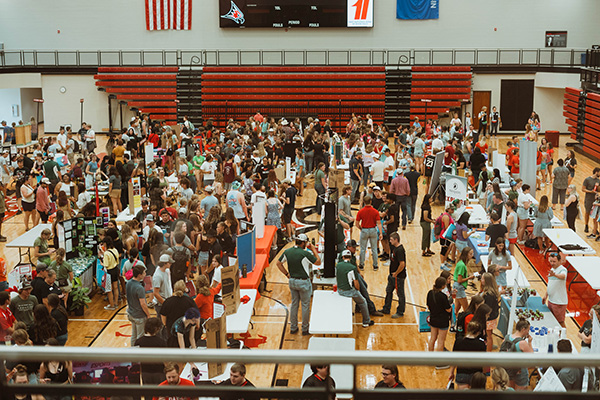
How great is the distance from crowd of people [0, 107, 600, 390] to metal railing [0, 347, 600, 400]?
2.77ft

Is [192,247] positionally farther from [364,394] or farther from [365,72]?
[365,72]

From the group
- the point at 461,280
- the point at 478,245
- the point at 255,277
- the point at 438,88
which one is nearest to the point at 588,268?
the point at 478,245

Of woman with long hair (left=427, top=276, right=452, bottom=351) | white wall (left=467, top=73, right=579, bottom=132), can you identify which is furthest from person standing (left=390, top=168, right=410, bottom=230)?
white wall (left=467, top=73, right=579, bottom=132)

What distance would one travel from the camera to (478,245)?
1270cm

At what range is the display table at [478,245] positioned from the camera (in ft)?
40.8

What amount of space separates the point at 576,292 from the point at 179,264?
7601mm

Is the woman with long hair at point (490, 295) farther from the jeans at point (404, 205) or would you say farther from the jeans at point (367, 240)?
the jeans at point (404, 205)

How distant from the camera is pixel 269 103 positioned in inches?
1308

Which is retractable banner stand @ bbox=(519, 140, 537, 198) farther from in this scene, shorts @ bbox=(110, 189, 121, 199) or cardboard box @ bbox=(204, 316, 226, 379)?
cardboard box @ bbox=(204, 316, 226, 379)

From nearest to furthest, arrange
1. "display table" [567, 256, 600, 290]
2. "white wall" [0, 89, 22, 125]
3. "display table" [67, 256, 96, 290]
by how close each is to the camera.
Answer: "display table" [567, 256, 600, 290] < "display table" [67, 256, 96, 290] < "white wall" [0, 89, 22, 125]

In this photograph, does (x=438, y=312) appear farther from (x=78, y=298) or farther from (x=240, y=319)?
(x=78, y=298)

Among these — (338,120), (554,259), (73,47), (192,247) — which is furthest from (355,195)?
(73,47)

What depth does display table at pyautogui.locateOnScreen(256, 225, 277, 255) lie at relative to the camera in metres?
12.7

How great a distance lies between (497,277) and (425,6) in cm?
2453
